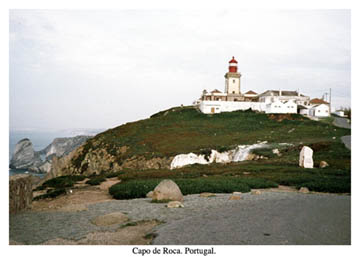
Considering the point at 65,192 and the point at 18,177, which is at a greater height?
the point at 18,177

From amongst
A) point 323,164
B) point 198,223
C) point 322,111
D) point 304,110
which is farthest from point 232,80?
point 198,223

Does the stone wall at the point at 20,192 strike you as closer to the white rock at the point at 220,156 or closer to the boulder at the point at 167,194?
the boulder at the point at 167,194

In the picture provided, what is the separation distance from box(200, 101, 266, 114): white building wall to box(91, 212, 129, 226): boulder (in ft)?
285

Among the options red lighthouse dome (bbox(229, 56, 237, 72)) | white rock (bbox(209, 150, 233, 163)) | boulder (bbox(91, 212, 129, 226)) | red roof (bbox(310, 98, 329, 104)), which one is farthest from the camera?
red lighthouse dome (bbox(229, 56, 237, 72))

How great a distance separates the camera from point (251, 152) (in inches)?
1726

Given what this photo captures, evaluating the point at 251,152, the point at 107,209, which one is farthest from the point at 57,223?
the point at 251,152

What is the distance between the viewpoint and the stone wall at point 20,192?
49.6ft

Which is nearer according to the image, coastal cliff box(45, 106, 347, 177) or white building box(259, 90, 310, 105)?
coastal cliff box(45, 106, 347, 177)

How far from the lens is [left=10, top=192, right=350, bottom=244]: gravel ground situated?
1116cm

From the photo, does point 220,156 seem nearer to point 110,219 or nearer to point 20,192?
point 20,192

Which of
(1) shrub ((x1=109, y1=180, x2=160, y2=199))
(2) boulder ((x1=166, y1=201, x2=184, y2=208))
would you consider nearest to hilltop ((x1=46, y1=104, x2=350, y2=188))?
(1) shrub ((x1=109, y1=180, x2=160, y2=199))

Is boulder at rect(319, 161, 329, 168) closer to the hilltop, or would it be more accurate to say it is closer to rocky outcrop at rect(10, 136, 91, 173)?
the hilltop
